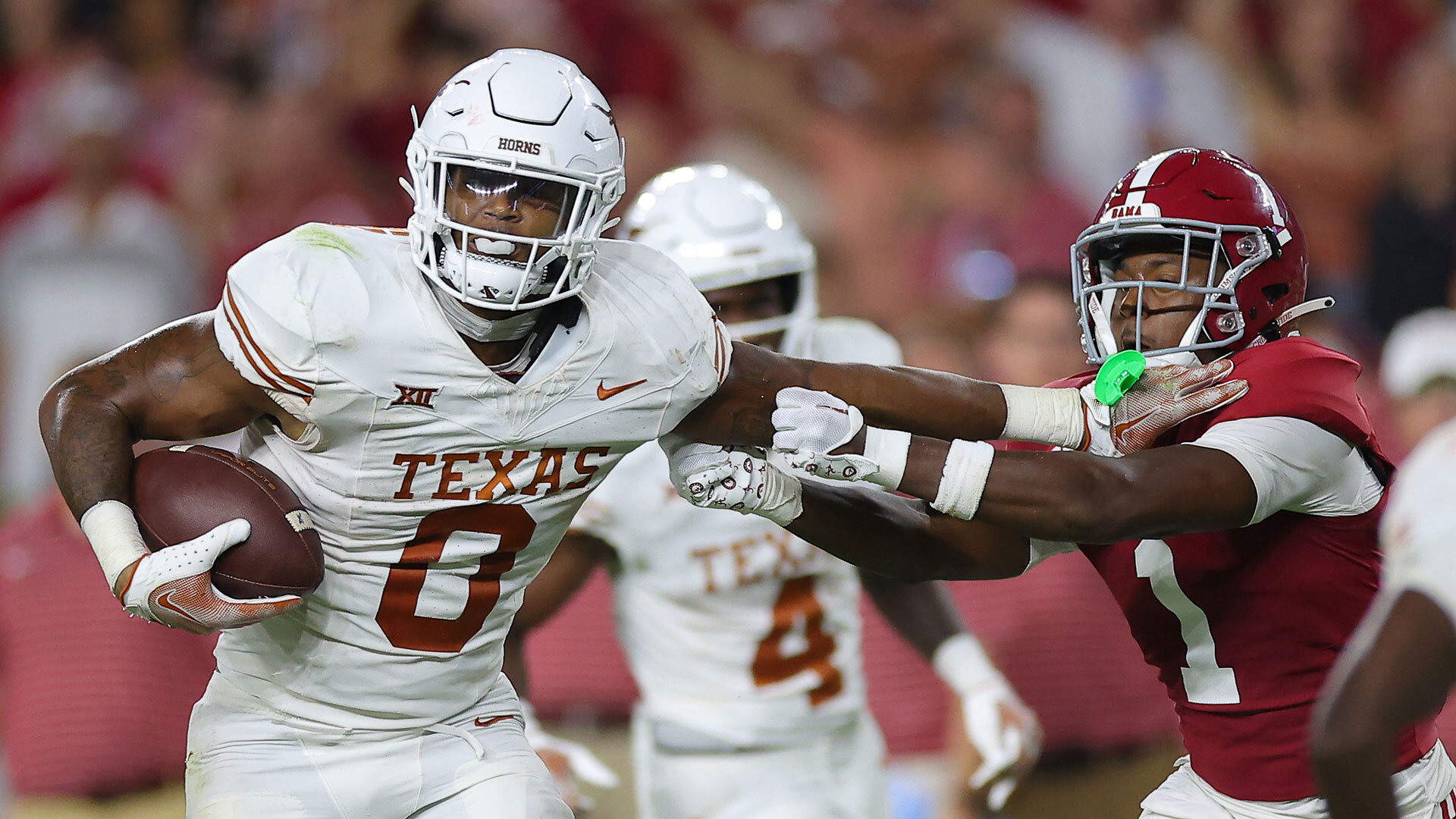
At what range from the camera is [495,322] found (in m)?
2.58

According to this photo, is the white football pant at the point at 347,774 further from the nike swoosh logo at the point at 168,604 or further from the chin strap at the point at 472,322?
the chin strap at the point at 472,322

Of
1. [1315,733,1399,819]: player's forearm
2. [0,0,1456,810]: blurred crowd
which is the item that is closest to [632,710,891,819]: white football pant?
[1315,733,1399,819]: player's forearm

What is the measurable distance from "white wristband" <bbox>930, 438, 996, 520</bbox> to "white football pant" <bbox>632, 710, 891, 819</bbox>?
3.93 ft

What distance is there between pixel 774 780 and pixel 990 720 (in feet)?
1.68

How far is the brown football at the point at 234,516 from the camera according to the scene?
2.44 metres

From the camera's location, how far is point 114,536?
244cm

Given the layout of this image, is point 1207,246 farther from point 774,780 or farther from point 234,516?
point 234,516

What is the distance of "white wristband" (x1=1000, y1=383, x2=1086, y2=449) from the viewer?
110 inches

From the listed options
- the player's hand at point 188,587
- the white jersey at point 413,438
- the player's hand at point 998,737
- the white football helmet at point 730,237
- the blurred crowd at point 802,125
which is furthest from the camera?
the blurred crowd at point 802,125

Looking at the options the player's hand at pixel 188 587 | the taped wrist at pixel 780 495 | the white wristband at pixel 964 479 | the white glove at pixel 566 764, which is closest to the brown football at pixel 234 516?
the player's hand at pixel 188 587

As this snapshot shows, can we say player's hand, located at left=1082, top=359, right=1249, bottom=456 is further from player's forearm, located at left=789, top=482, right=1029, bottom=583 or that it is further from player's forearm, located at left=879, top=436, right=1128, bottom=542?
player's forearm, located at left=789, top=482, right=1029, bottom=583

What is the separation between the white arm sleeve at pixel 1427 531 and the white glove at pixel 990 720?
1.68 metres

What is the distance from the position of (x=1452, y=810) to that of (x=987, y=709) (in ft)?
3.80

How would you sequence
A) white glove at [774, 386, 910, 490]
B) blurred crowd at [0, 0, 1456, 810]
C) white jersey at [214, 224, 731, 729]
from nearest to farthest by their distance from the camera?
1. white jersey at [214, 224, 731, 729]
2. white glove at [774, 386, 910, 490]
3. blurred crowd at [0, 0, 1456, 810]
